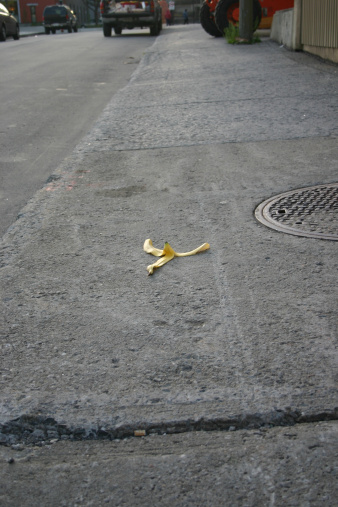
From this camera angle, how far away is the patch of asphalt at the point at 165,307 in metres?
2.18

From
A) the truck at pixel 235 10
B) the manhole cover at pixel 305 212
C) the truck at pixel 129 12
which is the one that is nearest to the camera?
the manhole cover at pixel 305 212

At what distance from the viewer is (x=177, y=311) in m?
2.88

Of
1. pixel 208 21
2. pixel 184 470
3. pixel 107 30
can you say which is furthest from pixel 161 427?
pixel 107 30

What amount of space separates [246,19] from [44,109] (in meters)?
9.66

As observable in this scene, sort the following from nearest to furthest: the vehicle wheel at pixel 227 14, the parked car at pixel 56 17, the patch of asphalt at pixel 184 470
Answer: the patch of asphalt at pixel 184 470
the vehicle wheel at pixel 227 14
the parked car at pixel 56 17

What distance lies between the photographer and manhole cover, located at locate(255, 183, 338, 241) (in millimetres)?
3756

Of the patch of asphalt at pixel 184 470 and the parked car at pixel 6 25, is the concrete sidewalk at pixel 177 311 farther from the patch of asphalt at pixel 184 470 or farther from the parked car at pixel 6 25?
the parked car at pixel 6 25

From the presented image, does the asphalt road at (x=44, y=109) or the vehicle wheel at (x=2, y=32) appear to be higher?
the vehicle wheel at (x=2, y=32)

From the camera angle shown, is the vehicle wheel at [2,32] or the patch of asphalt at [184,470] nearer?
the patch of asphalt at [184,470]

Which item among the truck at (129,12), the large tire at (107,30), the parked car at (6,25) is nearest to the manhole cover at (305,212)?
the truck at (129,12)

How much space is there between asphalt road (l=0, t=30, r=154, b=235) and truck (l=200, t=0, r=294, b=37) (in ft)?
10.7

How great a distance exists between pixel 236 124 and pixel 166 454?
223 inches

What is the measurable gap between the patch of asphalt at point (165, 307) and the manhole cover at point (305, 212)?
0.11 m

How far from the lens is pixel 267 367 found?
93.7 inches
